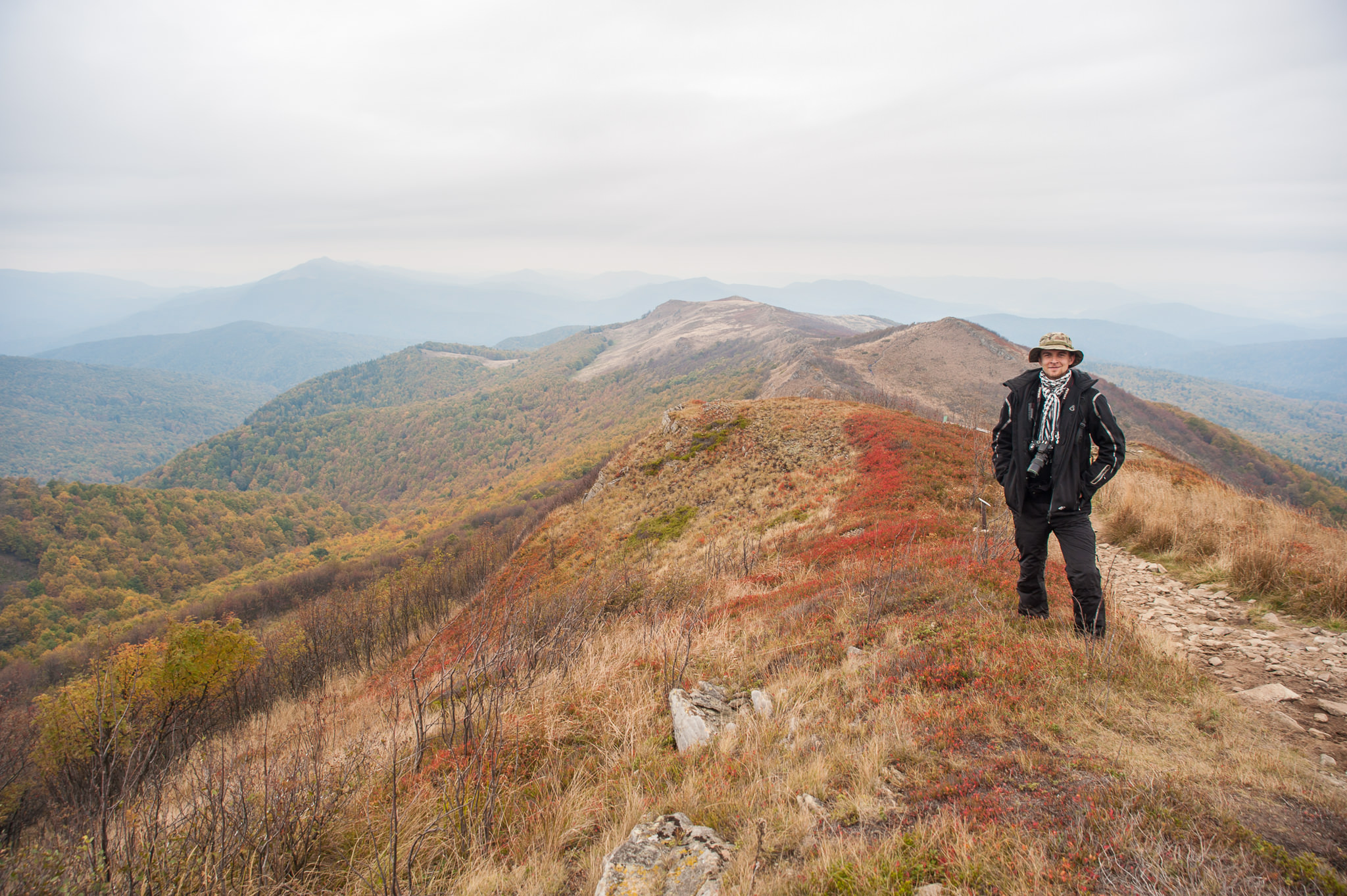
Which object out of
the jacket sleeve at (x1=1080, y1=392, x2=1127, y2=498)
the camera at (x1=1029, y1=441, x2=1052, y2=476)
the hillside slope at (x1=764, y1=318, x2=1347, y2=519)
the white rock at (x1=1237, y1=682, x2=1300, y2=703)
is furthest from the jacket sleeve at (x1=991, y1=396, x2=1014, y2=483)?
the hillside slope at (x1=764, y1=318, x2=1347, y2=519)

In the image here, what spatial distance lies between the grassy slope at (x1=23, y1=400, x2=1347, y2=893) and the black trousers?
23 cm

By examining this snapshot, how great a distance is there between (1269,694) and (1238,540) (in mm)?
3764

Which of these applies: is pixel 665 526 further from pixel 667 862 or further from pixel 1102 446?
pixel 667 862

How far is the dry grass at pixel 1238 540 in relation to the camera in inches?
206

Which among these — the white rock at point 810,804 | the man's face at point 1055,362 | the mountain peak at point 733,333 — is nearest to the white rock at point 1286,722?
the man's face at point 1055,362

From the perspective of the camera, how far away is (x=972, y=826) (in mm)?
2654

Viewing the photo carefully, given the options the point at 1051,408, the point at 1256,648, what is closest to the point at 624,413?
the point at 1051,408

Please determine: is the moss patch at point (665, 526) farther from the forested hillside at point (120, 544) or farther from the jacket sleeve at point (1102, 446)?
the forested hillside at point (120, 544)

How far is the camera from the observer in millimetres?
4855

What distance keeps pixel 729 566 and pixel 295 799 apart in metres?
10.5

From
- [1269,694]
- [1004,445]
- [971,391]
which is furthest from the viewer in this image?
[971,391]

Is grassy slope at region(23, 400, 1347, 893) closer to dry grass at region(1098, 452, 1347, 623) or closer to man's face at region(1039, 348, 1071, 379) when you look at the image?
dry grass at region(1098, 452, 1347, 623)

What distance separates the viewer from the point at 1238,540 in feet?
21.0

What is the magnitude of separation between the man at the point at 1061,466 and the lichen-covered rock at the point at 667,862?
13.0 feet
